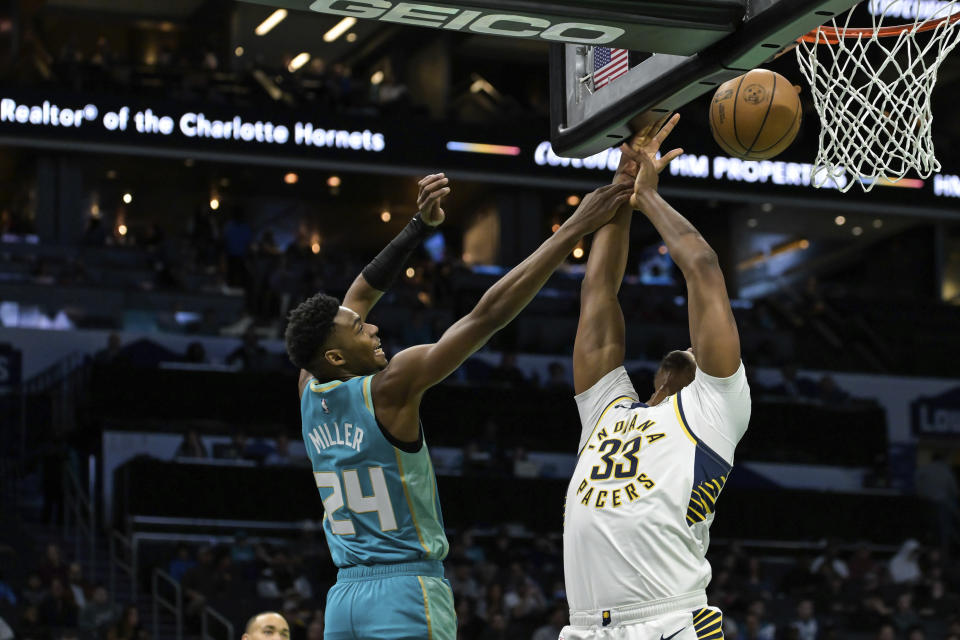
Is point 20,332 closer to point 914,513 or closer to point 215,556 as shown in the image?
point 215,556

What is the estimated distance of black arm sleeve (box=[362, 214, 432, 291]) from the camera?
5.55m

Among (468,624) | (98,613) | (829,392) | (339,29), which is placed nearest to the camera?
(98,613)

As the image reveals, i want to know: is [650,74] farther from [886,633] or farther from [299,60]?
[299,60]

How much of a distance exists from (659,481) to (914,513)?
47.9ft

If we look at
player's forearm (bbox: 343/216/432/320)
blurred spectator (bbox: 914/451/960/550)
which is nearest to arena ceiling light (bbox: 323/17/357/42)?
blurred spectator (bbox: 914/451/960/550)

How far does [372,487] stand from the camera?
4.95 meters

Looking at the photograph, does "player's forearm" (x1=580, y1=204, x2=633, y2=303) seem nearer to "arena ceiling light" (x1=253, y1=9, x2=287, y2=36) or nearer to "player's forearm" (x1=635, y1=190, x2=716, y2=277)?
"player's forearm" (x1=635, y1=190, x2=716, y2=277)

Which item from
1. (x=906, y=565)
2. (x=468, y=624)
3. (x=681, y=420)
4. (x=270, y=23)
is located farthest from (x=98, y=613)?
(x=270, y=23)

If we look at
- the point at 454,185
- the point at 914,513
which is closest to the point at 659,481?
the point at 914,513

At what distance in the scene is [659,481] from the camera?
478cm

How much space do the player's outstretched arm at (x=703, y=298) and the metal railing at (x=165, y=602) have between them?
9129 mm

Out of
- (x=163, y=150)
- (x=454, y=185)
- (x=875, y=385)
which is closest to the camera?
(x=163, y=150)

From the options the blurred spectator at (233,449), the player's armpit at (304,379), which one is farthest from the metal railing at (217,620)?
the player's armpit at (304,379)

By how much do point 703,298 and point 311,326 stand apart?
1.30 m
